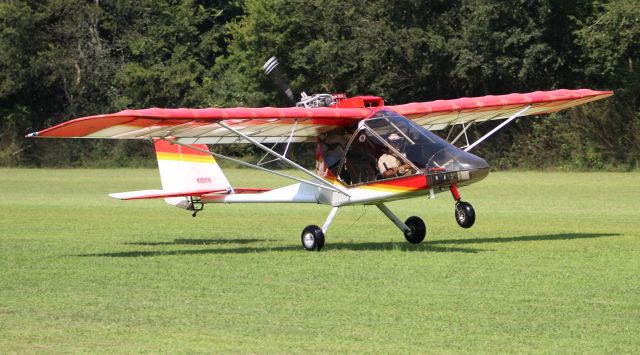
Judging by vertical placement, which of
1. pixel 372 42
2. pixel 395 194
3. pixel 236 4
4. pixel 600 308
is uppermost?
pixel 236 4

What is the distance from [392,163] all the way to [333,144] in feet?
4.43

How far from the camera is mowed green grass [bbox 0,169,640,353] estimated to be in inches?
375

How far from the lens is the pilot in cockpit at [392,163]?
15914mm

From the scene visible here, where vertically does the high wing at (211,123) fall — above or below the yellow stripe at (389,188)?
above

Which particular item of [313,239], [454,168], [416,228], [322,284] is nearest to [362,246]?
[416,228]

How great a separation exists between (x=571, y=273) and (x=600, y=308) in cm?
260

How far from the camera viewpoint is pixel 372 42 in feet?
153

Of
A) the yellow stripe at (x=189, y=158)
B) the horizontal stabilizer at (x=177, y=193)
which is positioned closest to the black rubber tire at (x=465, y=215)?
the horizontal stabilizer at (x=177, y=193)

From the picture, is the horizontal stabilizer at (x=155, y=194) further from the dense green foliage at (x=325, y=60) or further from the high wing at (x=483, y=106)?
the dense green foliage at (x=325, y=60)

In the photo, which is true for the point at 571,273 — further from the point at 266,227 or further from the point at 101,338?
the point at 266,227

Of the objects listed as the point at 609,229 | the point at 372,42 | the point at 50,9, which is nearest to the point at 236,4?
the point at 50,9

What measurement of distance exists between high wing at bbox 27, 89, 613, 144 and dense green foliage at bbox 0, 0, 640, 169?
22583 millimetres

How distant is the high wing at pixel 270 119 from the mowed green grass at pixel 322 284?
5.50 feet

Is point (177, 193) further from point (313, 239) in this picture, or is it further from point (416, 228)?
point (416, 228)
